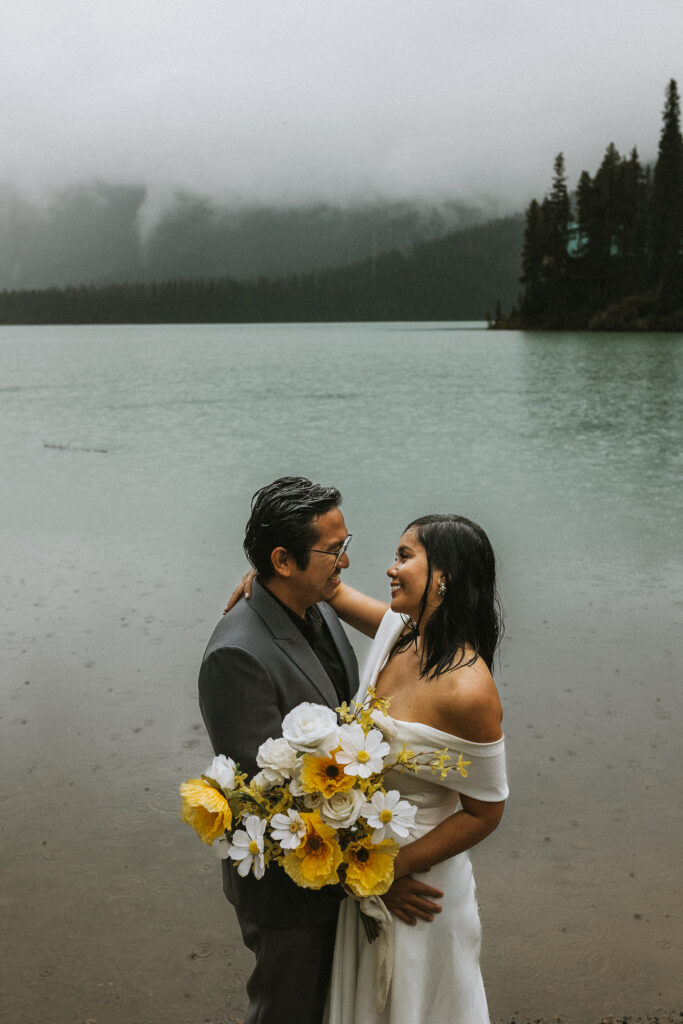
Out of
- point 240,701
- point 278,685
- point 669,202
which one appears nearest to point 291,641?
point 278,685

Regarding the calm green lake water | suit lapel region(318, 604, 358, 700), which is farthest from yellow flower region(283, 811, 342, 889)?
the calm green lake water

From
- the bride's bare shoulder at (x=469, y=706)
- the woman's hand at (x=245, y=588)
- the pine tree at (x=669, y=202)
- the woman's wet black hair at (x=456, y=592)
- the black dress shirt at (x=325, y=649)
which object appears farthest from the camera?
the pine tree at (x=669, y=202)

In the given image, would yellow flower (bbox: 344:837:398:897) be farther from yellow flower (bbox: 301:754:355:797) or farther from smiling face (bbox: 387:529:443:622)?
smiling face (bbox: 387:529:443:622)

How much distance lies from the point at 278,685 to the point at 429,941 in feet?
2.88

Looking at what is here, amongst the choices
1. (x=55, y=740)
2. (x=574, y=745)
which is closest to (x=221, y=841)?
(x=55, y=740)

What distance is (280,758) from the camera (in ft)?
7.91

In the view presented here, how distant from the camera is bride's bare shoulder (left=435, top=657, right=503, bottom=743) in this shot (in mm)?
2648

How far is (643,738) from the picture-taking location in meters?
8.69

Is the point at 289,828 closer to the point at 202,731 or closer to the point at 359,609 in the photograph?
the point at 359,609

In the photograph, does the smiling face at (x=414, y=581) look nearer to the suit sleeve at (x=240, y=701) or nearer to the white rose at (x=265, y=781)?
the suit sleeve at (x=240, y=701)

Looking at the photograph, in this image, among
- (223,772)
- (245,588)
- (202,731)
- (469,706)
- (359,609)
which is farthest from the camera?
(202,731)

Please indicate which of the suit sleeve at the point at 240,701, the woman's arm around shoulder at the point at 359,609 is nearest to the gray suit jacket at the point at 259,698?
the suit sleeve at the point at 240,701

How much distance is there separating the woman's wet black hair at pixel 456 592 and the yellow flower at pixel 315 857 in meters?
0.58

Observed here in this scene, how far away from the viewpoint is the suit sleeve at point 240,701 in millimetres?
2695
